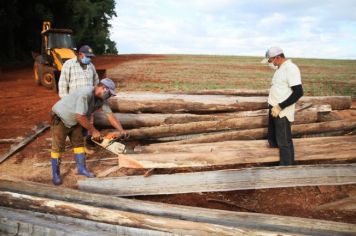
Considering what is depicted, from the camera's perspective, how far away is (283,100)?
491cm

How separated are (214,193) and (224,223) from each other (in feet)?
5.14

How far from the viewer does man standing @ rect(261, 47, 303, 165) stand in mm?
4785

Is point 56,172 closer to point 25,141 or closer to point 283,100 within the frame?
point 25,141

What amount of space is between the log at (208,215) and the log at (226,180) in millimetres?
637

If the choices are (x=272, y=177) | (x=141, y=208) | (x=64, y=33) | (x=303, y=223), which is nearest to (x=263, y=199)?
(x=272, y=177)

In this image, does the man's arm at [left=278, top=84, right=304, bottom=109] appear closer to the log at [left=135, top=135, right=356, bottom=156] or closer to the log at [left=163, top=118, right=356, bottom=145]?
the log at [left=135, top=135, right=356, bottom=156]

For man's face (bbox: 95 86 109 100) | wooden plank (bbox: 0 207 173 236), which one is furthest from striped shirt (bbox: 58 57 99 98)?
wooden plank (bbox: 0 207 173 236)

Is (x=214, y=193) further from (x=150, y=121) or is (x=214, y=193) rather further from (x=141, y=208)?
(x=150, y=121)

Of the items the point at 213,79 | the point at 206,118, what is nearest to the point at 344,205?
the point at 206,118

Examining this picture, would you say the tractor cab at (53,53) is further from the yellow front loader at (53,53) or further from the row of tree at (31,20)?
the row of tree at (31,20)

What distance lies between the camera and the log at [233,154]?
4719 millimetres

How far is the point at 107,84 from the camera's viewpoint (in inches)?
188

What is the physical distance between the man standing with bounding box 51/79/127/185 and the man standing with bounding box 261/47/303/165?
7.03ft

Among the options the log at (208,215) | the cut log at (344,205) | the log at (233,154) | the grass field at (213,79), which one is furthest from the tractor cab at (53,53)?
the cut log at (344,205)
